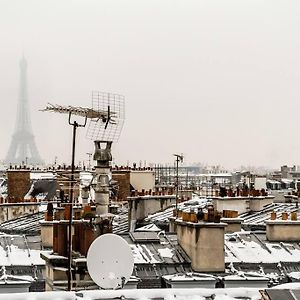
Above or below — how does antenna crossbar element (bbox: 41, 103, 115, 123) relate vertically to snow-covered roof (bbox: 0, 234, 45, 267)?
above

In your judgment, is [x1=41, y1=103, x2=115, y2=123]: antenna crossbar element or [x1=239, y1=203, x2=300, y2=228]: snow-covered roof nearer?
[x1=41, y1=103, x2=115, y2=123]: antenna crossbar element

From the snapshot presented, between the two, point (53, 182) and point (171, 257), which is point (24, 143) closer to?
point (53, 182)

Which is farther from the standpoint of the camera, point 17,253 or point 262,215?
point 262,215

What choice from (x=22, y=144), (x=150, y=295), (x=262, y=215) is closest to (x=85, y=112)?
(x=150, y=295)

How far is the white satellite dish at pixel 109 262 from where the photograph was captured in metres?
11.0

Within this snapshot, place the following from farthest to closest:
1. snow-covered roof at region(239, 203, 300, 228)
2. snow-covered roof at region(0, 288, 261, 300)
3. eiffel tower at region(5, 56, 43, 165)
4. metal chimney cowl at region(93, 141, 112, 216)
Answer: eiffel tower at region(5, 56, 43, 165) < snow-covered roof at region(239, 203, 300, 228) < metal chimney cowl at region(93, 141, 112, 216) < snow-covered roof at region(0, 288, 261, 300)

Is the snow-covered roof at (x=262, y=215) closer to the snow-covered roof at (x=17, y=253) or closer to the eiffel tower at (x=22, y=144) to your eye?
the snow-covered roof at (x=17, y=253)

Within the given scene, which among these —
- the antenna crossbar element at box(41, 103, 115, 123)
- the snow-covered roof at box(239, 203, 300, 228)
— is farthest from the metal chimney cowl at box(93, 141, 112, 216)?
the snow-covered roof at box(239, 203, 300, 228)

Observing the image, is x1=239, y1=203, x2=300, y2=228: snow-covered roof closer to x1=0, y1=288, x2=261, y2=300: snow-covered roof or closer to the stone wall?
the stone wall

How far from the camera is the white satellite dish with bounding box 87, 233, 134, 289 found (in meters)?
11.0

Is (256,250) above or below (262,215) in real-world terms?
below

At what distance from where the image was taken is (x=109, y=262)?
11.2m

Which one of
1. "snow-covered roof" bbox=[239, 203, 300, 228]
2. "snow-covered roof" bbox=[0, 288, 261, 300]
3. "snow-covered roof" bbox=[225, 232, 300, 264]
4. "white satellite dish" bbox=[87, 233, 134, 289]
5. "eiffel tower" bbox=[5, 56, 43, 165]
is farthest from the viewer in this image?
"eiffel tower" bbox=[5, 56, 43, 165]

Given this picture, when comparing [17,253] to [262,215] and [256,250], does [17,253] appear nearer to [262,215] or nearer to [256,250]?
[256,250]
